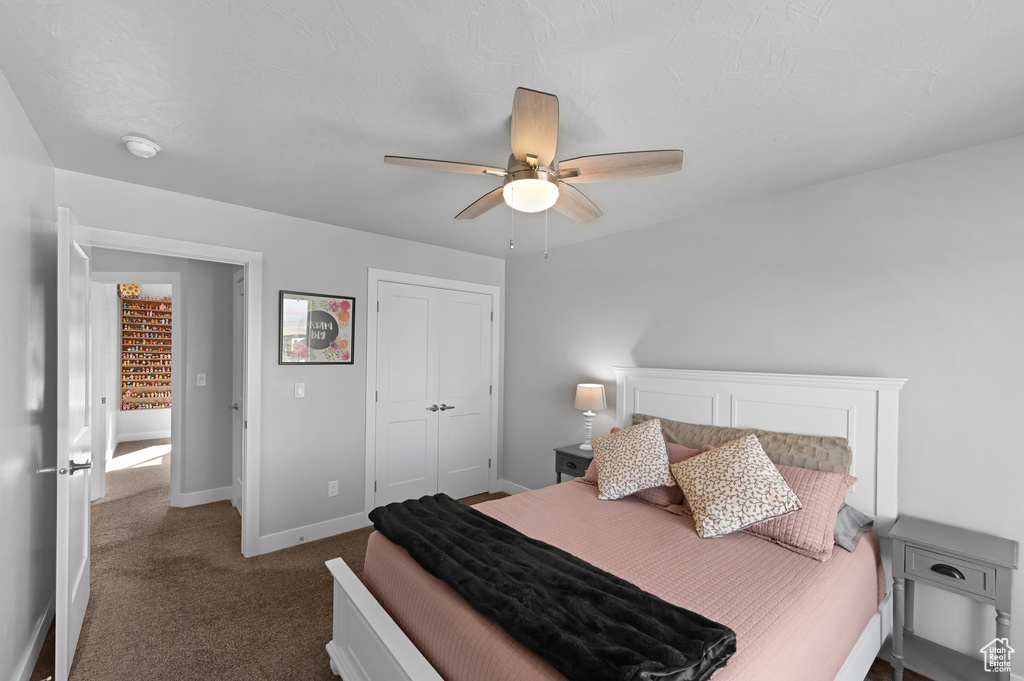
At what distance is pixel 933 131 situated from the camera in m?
1.97

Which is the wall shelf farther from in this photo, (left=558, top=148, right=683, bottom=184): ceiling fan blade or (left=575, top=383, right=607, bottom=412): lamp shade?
(left=558, top=148, right=683, bottom=184): ceiling fan blade

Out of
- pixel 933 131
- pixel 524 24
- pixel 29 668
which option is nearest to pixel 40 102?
pixel 524 24

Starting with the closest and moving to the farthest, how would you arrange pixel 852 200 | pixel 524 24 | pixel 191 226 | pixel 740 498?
1. pixel 524 24
2. pixel 740 498
3. pixel 852 200
4. pixel 191 226

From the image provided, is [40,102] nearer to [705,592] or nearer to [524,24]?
[524,24]

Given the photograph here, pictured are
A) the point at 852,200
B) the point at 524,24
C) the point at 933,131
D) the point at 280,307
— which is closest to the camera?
the point at 524,24

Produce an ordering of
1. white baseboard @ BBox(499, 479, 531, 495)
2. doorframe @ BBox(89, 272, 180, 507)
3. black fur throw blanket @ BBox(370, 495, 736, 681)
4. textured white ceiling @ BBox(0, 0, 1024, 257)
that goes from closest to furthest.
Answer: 1. black fur throw blanket @ BBox(370, 495, 736, 681)
2. textured white ceiling @ BBox(0, 0, 1024, 257)
3. doorframe @ BBox(89, 272, 180, 507)
4. white baseboard @ BBox(499, 479, 531, 495)

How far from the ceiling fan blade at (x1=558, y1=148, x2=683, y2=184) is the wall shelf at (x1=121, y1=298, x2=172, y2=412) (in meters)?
7.81

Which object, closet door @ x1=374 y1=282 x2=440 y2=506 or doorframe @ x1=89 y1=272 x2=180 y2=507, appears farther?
doorframe @ x1=89 y1=272 x2=180 y2=507

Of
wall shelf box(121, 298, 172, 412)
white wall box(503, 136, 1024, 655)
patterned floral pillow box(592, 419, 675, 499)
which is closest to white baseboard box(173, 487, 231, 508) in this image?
patterned floral pillow box(592, 419, 675, 499)

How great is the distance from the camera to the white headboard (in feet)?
7.54

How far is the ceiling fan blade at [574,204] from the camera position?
1988 millimetres

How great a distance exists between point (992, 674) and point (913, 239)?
1.98m

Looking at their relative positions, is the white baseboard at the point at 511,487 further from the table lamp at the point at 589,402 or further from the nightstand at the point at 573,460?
the table lamp at the point at 589,402

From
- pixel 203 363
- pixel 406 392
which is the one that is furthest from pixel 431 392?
pixel 203 363
